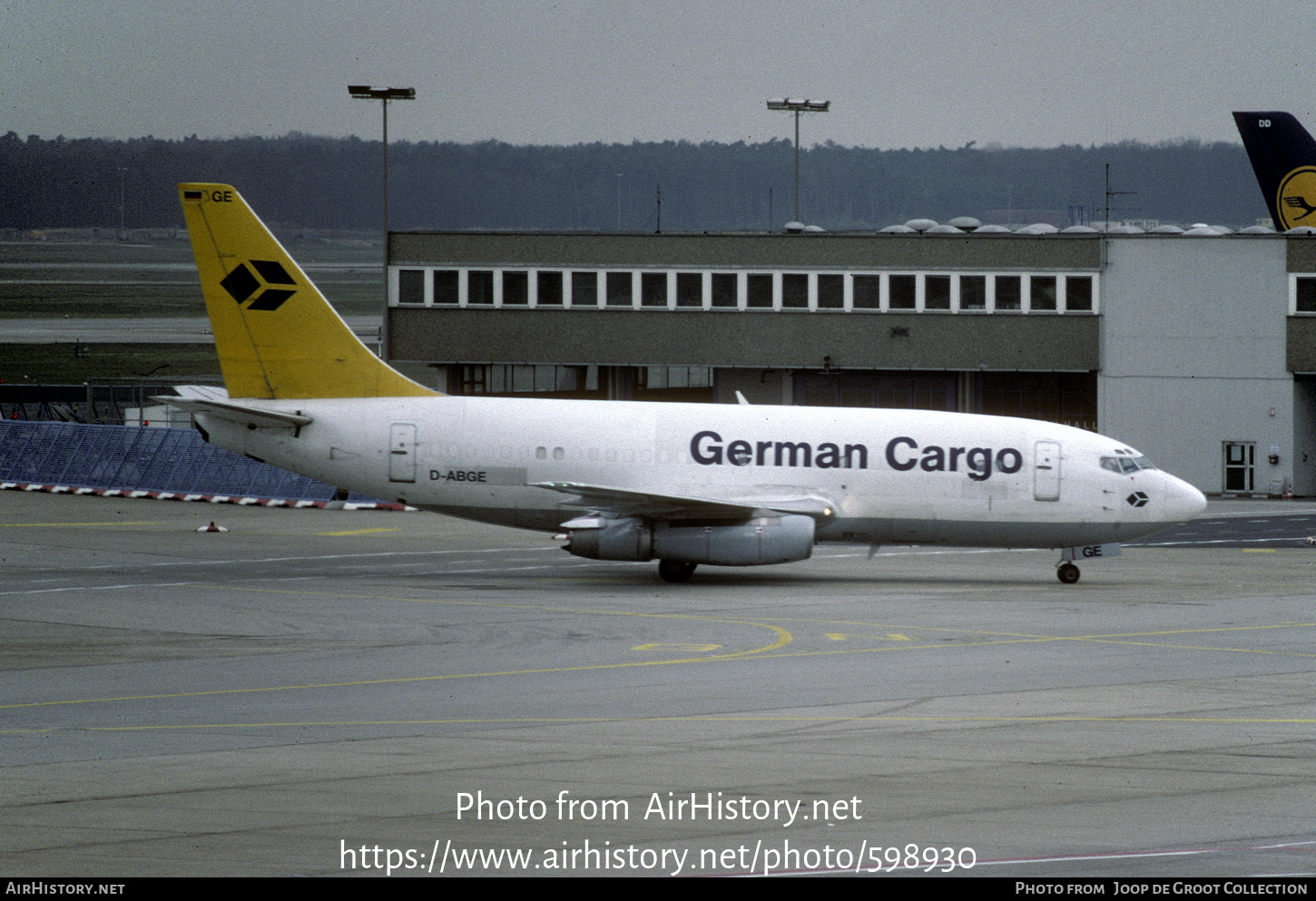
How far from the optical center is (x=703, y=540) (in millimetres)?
35344

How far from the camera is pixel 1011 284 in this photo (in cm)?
6212

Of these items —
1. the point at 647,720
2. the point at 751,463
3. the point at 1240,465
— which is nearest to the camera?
the point at 647,720

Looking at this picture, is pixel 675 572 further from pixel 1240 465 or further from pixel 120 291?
pixel 120 291

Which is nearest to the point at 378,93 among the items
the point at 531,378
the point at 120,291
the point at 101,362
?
the point at 531,378

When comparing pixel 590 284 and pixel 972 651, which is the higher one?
pixel 590 284

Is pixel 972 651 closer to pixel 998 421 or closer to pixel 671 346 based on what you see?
pixel 998 421

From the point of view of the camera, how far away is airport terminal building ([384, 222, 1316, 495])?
198 feet

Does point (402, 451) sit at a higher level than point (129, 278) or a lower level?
lower

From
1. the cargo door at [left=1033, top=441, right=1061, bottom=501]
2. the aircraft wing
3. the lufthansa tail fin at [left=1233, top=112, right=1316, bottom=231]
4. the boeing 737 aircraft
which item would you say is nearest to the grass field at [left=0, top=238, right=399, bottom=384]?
the boeing 737 aircraft

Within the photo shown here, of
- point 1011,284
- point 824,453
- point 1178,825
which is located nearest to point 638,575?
point 824,453

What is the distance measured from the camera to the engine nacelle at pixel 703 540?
35.2 m

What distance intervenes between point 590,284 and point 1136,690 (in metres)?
44.2

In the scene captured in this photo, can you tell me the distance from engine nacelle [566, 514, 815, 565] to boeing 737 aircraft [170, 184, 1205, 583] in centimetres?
4

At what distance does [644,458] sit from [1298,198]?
36347 mm
